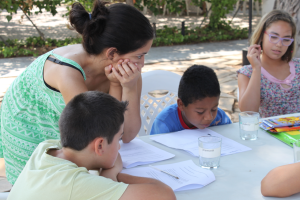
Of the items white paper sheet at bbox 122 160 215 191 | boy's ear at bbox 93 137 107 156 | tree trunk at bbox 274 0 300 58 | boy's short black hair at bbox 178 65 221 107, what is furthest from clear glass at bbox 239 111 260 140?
tree trunk at bbox 274 0 300 58

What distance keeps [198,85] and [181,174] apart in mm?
761

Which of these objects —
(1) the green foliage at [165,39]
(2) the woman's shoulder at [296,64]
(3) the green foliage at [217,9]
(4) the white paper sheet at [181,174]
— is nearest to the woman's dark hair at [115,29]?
(4) the white paper sheet at [181,174]

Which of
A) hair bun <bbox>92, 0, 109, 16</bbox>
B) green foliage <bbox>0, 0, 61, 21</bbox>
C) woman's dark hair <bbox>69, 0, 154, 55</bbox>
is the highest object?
green foliage <bbox>0, 0, 61, 21</bbox>

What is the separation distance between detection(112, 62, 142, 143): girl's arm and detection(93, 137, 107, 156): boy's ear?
0.50 meters

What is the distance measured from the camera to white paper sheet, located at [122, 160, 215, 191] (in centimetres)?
124

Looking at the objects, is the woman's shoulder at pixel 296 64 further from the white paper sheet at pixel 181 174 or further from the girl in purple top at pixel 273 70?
the white paper sheet at pixel 181 174

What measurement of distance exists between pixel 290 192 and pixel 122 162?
70 cm

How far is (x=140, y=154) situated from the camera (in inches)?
60.7

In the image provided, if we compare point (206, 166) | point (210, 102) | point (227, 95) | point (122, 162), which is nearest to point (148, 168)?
point (122, 162)

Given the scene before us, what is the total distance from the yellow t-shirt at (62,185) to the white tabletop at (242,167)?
31 centimetres

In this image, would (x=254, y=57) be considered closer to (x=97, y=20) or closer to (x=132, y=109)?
(x=132, y=109)

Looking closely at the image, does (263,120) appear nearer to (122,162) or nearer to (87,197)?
(122,162)

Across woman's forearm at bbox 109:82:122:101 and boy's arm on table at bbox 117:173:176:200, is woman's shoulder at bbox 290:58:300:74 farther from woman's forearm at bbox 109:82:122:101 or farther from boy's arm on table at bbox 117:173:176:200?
boy's arm on table at bbox 117:173:176:200

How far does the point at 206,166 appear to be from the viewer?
4.63ft
